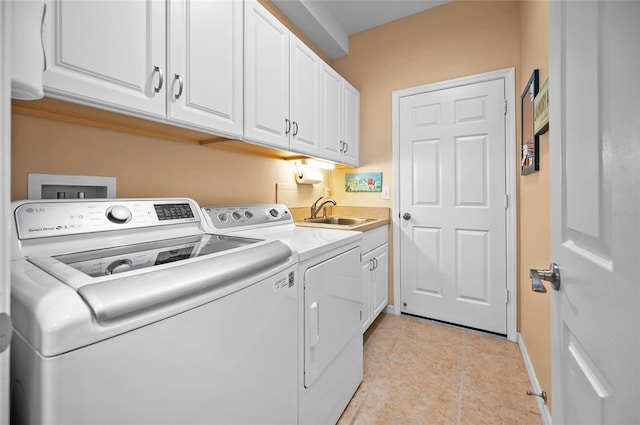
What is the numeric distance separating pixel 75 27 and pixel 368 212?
2.47m

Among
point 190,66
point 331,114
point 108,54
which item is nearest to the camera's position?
point 108,54

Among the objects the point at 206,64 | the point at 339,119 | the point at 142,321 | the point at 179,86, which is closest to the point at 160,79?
the point at 179,86

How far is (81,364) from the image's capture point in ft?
1.64

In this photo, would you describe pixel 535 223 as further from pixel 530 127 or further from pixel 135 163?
pixel 135 163

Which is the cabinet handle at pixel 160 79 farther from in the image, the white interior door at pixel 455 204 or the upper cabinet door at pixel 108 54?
the white interior door at pixel 455 204

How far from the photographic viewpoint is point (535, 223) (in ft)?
5.58

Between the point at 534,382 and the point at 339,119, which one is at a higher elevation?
the point at 339,119

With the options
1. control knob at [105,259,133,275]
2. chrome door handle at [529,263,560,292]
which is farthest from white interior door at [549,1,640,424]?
control knob at [105,259,133,275]

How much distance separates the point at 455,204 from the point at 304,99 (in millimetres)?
1630

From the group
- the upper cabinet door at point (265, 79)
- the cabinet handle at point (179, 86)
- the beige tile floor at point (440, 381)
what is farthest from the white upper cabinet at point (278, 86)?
the beige tile floor at point (440, 381)

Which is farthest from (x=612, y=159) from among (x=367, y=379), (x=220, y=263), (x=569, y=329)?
(x=367, y=379)

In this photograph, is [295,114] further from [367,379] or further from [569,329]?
[367,379]

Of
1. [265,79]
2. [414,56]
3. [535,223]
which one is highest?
[414,56]

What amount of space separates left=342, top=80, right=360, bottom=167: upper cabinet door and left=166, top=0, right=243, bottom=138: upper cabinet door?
131cm
